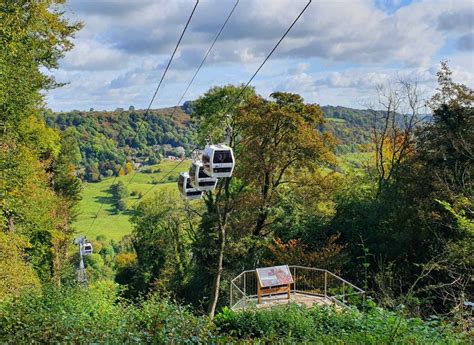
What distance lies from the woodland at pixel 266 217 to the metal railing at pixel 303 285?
0.91m

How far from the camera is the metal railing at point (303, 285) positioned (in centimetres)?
1367

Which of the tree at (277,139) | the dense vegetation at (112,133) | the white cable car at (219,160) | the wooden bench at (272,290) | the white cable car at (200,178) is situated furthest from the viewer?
the dense vegetation at (112,133)

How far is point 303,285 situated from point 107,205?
85.2m

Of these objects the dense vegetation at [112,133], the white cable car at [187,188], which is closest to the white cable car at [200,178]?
the white cable car at [187,188]

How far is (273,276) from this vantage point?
1377cm

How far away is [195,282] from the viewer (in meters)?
23.3

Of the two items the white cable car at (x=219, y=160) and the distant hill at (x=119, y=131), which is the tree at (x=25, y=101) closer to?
the white cable car at (x=219, y=160)

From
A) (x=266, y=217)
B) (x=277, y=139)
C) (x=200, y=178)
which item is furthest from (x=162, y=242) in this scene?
(x=200, y=178)

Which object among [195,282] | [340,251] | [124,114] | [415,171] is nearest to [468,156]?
[415,171]

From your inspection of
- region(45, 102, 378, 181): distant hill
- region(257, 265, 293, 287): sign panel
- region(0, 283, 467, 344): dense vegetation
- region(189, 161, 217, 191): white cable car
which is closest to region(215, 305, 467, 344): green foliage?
region(0, 283, 467, 344): dense vegetation

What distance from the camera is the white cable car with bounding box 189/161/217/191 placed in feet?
48.2

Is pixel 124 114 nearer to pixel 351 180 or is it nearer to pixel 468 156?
pixel 351 180

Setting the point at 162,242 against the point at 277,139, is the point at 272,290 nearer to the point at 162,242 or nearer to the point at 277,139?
the point at 277,139

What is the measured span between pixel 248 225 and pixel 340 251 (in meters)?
4.30
